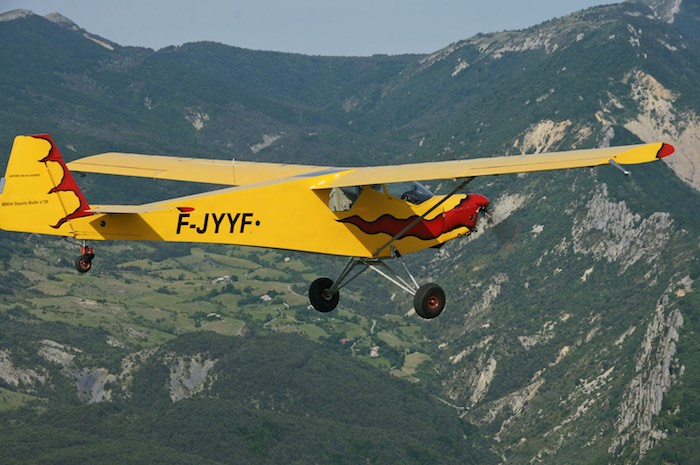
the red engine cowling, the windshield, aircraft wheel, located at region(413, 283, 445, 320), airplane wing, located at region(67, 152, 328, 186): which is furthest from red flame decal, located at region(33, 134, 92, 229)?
the red engine cowling

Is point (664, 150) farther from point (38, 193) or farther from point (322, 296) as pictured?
point (38, 193)

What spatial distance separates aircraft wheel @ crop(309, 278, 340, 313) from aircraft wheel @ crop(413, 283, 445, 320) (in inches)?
126

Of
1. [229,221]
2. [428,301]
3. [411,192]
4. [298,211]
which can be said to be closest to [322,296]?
[428,301]

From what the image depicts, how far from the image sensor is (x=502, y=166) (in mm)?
31344

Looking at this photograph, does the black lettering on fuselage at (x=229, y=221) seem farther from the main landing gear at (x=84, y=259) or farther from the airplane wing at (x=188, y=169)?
the airplane wing at (x=188, y=169)

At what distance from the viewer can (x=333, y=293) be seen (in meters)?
36.2

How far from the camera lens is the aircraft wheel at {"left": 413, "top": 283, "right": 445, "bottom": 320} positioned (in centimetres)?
3394

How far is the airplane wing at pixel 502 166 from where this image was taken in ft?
96.7

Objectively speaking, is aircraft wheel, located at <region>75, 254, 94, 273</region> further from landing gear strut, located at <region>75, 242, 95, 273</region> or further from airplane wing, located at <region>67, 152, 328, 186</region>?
airplane wing, located at <region>67, 152, 328, 186</region>

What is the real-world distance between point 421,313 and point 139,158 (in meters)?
13.6

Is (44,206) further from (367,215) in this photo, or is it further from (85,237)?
(367,215)

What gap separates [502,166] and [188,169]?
525 inches

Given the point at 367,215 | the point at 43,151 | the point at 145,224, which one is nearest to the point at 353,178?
the point at 367,215

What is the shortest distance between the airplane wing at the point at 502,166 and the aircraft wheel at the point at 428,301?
348 centimetres
